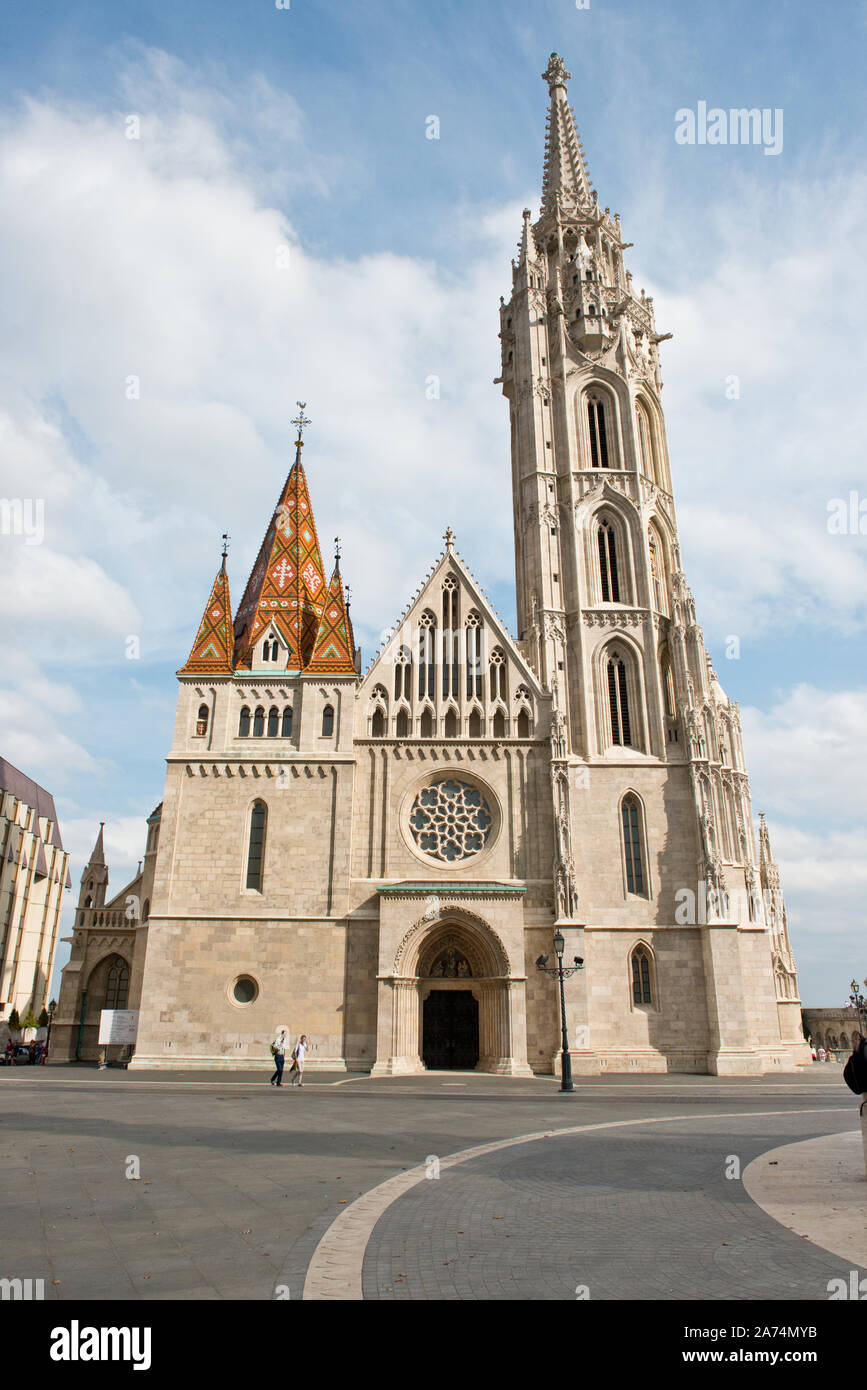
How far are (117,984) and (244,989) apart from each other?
11.3 metres

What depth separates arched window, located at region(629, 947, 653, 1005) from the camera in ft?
97.6

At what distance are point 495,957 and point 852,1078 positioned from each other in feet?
65.8

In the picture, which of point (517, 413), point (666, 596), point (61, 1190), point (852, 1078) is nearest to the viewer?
point (61, 1190)

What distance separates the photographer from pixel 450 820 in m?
31.4

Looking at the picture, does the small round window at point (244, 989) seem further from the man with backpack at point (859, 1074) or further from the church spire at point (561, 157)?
the church spire at point (561, 157)

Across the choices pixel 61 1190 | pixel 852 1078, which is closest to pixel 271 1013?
pixel 61 1190

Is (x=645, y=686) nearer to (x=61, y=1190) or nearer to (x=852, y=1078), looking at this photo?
(x=852, y=1078)

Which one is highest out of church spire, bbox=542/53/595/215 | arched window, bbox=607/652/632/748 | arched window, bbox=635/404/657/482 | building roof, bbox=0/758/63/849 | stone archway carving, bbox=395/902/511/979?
church spire, bbox=542/53/595/215

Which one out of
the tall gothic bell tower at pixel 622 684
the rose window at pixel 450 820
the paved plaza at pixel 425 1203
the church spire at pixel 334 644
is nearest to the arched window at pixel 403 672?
the church spire at pixel 334 644

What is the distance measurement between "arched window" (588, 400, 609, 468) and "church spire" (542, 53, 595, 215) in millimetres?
12365

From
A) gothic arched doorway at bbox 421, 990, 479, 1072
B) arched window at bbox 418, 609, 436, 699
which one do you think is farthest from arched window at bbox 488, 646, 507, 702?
gothic arched doorway at bbox 421, 990, 479, 1072

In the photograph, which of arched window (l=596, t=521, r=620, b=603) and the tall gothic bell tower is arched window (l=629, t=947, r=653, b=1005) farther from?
arched window (l=596, t=521, r=620, b=603)

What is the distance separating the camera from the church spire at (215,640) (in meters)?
32.6
